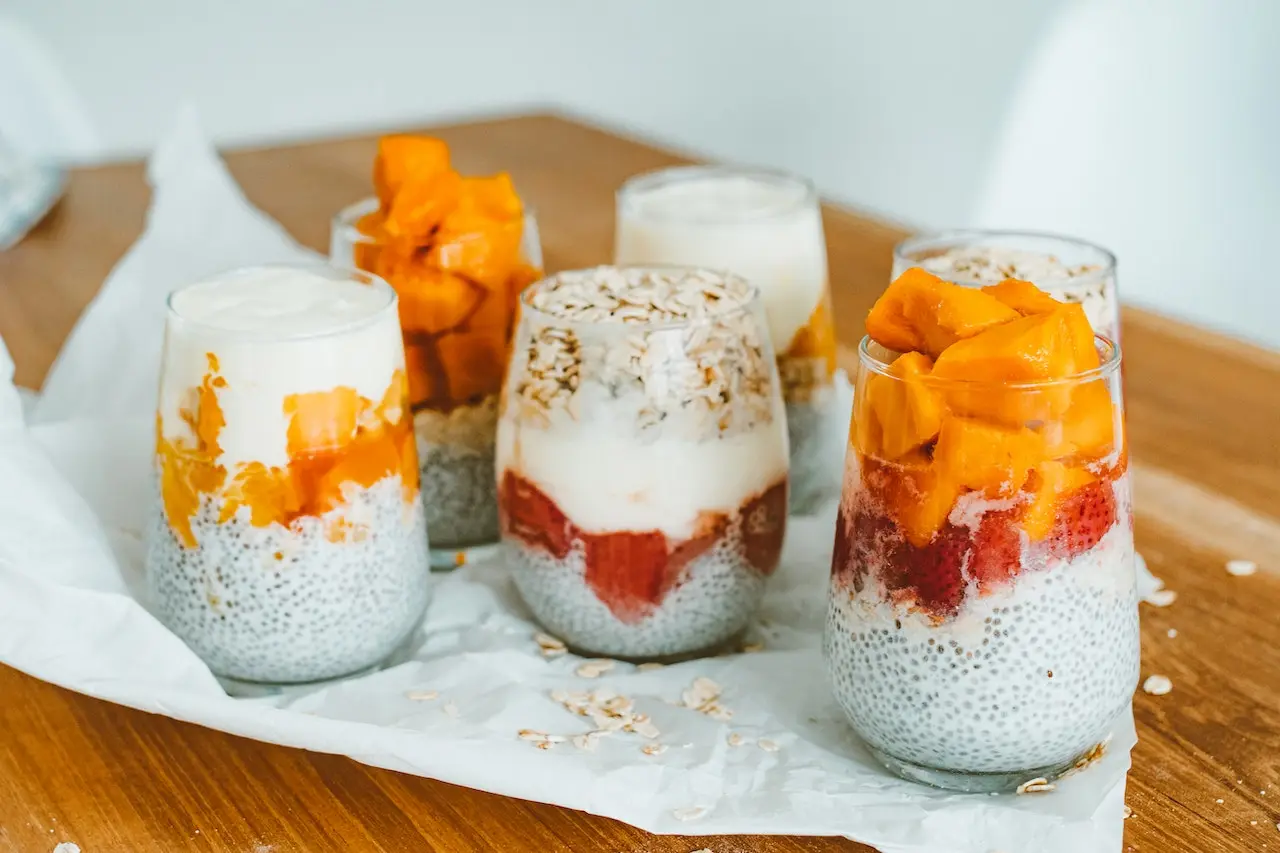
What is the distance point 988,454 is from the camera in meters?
0.47

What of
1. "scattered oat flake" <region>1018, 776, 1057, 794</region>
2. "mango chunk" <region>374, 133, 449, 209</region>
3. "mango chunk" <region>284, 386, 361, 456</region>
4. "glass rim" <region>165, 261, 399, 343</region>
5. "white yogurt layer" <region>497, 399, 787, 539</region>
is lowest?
"scattered oat flake" <region>1018, 776, 1057, 794</region>

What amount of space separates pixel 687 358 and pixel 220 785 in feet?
0.89

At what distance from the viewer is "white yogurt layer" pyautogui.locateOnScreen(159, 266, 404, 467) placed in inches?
21.9

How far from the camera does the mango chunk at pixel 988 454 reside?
47 cm

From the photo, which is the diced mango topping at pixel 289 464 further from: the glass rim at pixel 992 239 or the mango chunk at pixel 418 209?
the glass rim at pixel 992 239

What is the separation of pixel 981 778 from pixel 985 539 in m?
0.11

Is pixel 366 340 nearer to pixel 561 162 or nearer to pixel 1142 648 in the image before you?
pixel 1142 648

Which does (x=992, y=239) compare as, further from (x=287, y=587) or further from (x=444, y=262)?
(x=287, y=587)

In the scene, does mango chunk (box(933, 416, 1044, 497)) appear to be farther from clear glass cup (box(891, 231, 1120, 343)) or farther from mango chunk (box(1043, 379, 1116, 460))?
clear glass cup (box(891, 231, 1120, 343))

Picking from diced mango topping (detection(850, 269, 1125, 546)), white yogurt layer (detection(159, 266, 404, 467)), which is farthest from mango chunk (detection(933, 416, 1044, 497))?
white yogurt layer (detection(159, 266, 404, 467))

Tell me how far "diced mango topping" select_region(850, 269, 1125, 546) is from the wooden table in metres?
0.14

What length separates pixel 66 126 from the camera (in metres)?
2.38

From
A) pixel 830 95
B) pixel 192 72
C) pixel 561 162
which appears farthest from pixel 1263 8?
pixel 192 72

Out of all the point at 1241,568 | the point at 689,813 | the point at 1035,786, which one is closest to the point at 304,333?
the point at 689,813
